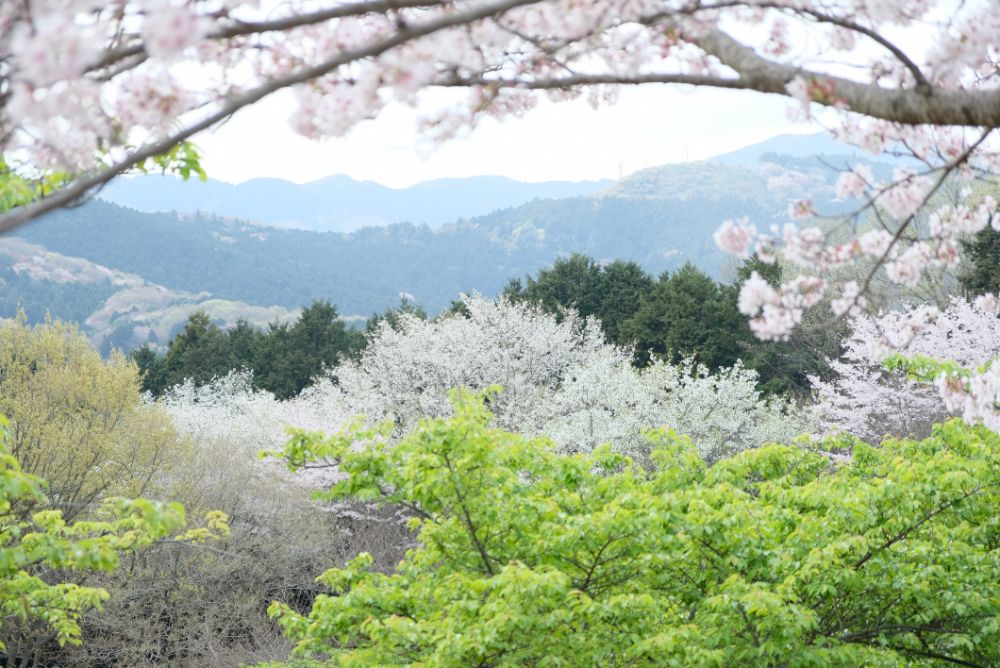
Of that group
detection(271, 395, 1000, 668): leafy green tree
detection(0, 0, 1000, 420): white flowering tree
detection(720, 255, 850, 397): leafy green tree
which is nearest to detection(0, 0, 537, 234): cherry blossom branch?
detection(0, 0, 1000, 420): white flowering tree

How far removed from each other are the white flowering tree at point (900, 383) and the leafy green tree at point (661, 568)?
11.8 meters

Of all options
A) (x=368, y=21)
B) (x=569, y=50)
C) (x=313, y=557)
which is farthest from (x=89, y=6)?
(x=313, y=557)

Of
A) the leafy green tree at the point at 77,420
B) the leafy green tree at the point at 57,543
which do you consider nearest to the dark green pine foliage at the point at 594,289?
the leafy green tree at the point at 77,420

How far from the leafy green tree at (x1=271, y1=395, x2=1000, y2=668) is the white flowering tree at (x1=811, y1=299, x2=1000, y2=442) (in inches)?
464

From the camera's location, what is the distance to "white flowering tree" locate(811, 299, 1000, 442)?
60.7ft

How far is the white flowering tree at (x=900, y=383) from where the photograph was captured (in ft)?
60.7

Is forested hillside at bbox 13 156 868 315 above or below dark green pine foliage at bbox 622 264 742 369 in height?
below

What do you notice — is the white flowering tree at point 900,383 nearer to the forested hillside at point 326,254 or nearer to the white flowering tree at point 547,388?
the white flowering tree at point 547,388

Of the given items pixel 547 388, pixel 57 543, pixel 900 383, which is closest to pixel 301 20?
pixel 57 543

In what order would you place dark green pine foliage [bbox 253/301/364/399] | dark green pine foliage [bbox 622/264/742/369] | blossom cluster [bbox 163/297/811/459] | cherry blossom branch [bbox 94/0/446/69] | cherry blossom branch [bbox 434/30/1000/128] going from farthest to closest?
dark green pine foliage [bbox 253/301/364/399] → dark green pine foliage [bbox 622/264/742/369] → blossom cluster [bbox 163/297/811/459] → cherry blossom branch [bbox 434/30/1000/128] → cherry blossom branch [bbox 94/0/446/69]

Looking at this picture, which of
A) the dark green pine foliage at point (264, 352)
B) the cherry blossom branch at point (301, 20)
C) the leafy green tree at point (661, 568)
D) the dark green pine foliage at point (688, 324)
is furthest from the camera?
the dark green pine foliage at point (264, 352)

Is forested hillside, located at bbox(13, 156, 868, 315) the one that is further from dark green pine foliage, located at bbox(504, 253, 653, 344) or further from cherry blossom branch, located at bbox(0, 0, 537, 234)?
cherry blossom branch, located at bbox(0, 0, 537, 234)

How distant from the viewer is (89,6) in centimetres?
186

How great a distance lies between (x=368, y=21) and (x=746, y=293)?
6.68 ft
